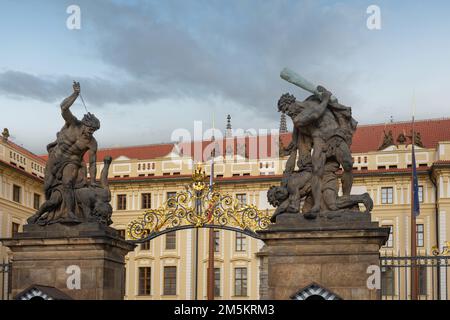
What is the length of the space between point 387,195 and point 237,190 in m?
7.80

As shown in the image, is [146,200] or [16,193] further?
[146,200]

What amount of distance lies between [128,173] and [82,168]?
36.6 metres

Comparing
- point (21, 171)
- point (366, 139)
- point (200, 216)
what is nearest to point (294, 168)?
point (200, 216)

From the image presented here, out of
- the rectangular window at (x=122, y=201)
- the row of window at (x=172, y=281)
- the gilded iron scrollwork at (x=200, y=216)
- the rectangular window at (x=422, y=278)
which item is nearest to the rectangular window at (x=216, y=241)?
the row of window at (x=172, y=281)

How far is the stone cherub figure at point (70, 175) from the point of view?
53.2 ft

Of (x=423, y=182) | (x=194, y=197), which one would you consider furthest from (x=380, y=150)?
(x=194, y=197)

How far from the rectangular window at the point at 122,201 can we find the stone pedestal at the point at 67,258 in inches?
1466

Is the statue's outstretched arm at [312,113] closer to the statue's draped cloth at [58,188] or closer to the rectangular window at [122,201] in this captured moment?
the statue's draped cloth at [58,188]

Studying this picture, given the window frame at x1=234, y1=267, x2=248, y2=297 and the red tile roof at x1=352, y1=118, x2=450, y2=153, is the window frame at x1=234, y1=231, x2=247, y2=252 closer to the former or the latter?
the window frame at x1=234, y1=267, x2=248, y2=297

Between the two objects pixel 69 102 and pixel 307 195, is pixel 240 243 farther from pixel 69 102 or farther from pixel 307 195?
pixel 307 195

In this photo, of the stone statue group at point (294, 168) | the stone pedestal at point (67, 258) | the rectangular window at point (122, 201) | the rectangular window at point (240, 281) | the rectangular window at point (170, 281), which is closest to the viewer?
the stone statue group at point (294, 168)

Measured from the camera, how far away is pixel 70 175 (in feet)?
53.3

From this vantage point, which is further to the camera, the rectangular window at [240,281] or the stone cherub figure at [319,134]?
the rectangular window at [240,281]

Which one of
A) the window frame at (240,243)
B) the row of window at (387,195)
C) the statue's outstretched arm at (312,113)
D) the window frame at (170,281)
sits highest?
the row of window at (387,195)
